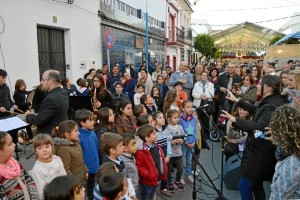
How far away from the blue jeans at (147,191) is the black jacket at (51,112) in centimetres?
131

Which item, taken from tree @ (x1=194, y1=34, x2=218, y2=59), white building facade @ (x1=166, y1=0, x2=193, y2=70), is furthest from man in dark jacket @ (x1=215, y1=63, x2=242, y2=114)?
tree @ (x1=194, y1=34, x2=218, y2=59)

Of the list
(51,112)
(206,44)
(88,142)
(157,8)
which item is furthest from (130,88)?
(206,44)

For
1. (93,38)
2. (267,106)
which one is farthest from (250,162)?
(93,38)

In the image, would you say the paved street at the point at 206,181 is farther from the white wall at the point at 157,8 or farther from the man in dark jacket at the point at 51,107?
the white wall at the point at 157,8

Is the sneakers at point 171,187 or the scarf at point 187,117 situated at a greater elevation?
the scarf at point 187,117

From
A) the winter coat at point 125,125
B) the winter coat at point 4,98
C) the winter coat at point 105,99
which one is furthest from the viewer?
→ the winter coat at point 4,98

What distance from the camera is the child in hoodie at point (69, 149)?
10.4 feet

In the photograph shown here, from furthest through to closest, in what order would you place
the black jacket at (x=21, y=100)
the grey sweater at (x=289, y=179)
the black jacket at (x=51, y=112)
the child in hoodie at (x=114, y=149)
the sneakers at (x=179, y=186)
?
the black jacket at (x=21, y=100) < the sneakers at (x=179, y=186) < the black jacket at (x=51, y=112) < the child in hoodie at (x=114, y=149) < the grey sweater at (x=289, y=179)

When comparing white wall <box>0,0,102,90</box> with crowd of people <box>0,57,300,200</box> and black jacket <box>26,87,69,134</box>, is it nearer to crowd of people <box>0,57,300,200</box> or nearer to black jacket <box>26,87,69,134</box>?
crowd of people <box>0,57,300,200</box>

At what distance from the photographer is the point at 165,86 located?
7.62 metres

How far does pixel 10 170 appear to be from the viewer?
7.52 feet

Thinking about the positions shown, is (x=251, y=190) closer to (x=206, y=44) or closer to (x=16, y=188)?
(x=16, y=188)

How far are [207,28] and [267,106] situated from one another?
60.3 m

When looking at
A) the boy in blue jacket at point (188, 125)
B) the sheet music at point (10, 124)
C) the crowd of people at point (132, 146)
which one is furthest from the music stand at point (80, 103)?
the boy in blue jacket at point (188, 125)
